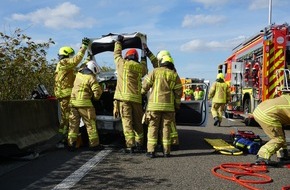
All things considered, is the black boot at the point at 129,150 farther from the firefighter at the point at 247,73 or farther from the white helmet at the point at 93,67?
the firefighter at the point at 247,73

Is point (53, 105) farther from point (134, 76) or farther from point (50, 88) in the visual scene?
point (50, 88)

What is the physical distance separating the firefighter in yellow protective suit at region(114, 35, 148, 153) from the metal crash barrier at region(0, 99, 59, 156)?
1.68 metres

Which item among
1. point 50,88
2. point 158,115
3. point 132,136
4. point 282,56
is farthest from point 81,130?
point 282,56

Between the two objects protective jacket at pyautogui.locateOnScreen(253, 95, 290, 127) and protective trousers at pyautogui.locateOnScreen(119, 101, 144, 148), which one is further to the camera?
protective trousers at pyautogui.locateOnScreen(119, 101, 144, 148)

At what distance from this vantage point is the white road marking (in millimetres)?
5109

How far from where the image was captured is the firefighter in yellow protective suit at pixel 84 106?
7.73m

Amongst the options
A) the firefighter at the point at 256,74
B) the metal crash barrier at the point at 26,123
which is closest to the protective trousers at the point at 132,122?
the metal crash barrier at the point at 26,123

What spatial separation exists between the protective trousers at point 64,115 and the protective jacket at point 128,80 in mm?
1290

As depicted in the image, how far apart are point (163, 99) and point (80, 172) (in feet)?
7.31

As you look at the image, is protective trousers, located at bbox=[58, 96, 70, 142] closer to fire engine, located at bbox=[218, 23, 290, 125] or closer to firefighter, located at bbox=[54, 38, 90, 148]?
firefighter, located at bbox=[54, 38, 90, 148]

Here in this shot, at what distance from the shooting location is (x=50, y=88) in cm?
1248

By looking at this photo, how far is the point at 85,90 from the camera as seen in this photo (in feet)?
25.5

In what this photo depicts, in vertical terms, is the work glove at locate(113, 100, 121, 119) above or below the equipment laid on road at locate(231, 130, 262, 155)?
above

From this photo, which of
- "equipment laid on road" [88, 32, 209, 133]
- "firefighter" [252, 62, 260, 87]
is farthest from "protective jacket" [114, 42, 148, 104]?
"firefighter" [252, 62, 260, 87]
